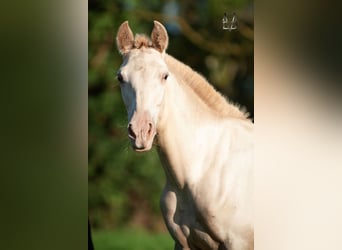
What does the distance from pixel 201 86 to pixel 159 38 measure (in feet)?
1.05

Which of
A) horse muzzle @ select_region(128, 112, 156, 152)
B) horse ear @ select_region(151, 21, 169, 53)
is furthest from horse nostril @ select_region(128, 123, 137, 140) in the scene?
horse ear @ select_region(151, 21, 169, 53)

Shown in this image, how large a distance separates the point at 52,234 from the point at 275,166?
1175 millimetres

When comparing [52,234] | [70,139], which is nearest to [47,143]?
[70,139]

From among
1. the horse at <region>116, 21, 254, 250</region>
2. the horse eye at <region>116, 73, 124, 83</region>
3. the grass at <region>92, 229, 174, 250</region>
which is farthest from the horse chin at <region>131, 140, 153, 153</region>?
the grass at <region>92, 229, 174, 250</region>

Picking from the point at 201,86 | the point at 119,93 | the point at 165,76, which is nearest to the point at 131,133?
the point at 119,93

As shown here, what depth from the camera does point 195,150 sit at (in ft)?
9.16

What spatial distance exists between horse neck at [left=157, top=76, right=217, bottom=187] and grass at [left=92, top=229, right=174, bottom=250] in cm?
29

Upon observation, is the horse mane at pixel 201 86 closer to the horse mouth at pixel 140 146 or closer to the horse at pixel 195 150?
the horse at pixel 195 150

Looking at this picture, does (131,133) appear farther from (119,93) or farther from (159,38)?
(159,38)

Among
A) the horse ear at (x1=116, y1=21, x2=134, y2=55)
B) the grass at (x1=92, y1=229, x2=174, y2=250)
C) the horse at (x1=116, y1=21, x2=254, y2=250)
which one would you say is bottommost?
the grass at (x1=92, y1=229, x2=174, y2=250)

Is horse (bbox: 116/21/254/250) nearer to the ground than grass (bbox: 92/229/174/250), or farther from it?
farther from it

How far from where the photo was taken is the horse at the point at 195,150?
274 cm

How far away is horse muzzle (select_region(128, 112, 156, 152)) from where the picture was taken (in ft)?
8.79

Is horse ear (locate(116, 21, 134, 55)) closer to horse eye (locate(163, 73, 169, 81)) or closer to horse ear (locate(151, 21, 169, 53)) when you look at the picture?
horse ear (locate(151, 21, 169, 53))
